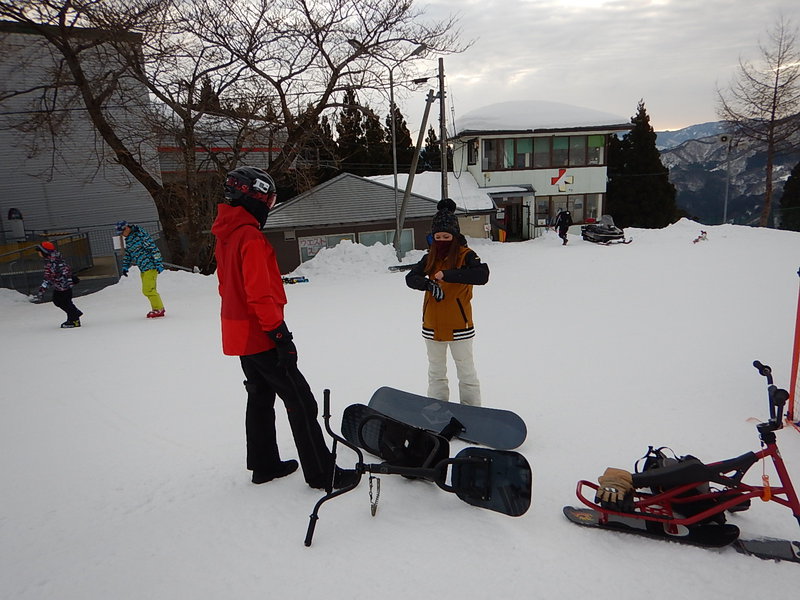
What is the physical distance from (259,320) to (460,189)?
78.7 feet

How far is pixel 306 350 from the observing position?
6719 mm

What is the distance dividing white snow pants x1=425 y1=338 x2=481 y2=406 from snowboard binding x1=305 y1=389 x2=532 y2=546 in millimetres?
1064

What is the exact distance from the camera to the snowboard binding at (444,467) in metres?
2.63

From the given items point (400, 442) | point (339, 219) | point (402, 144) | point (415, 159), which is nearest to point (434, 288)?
point (400, 442)

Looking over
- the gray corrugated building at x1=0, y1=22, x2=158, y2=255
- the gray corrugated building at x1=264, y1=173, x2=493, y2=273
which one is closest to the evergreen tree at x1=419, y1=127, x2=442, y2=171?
the gray corrugated building at x1=264, y1=173, x2=493, y2=273

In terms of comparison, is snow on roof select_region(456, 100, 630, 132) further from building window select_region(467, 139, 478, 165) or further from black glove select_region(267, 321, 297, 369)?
black glove select_region(267, 321, 297, 369)

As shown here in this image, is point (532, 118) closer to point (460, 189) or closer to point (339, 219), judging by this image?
point (460, 189)

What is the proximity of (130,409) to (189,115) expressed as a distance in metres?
11.3

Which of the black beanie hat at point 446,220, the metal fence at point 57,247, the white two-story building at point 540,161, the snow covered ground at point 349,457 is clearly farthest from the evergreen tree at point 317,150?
the black beanie hat at point 446,220

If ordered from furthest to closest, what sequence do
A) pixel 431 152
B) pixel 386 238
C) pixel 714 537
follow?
1. pixel 431 152
2. pixel 386 238
3. pixel 714 537

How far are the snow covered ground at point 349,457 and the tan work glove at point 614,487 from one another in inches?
8.6

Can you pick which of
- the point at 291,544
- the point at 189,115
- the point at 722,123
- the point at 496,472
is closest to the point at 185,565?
the point at 291,544

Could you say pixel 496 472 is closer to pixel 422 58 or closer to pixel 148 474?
pixel 148 474

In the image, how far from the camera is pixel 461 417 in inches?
154
